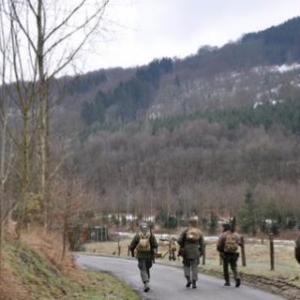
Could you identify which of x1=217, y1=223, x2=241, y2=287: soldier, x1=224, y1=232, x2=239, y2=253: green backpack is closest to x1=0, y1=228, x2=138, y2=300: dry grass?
x1=217, y1=223, x2=241, y2=287: soldier

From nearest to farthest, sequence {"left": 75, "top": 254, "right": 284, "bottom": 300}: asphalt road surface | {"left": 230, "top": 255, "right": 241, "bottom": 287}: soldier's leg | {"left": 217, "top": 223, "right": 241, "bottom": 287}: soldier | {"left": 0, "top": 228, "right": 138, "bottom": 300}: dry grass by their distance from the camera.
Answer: {"left": 0, "top": 228, "right": 138, "bottom": 300}: dry grass → {"left": 75, "top": 254, "right": 284, "bottom": 300}: asphalt road surface → {"left": 230, "top": 255, "right": 241, "bottom": 287}: soldier's leg → {"left": 217, "top": 223, "right": 241, "bottom": 287}: soldier

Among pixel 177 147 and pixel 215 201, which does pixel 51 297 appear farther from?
pixel 177 147

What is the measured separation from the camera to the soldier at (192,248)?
15328 mm

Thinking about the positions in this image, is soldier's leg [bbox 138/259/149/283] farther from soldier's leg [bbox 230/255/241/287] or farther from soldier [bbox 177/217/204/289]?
soldier's leg [bbox 230/255/241/287]

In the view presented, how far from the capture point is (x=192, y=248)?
15430 millimetres

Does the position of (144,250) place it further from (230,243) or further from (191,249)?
(230,243)

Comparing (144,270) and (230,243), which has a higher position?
(230,243)

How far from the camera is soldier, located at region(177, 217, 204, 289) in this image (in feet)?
50.3

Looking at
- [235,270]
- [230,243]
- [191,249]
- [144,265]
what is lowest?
[235,270]

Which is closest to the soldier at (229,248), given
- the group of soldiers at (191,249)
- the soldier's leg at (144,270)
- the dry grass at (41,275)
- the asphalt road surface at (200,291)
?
the group of soldiers at (191,249)

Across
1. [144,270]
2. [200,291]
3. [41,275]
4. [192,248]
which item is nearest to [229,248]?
[192,248]

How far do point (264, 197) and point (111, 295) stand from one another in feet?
294

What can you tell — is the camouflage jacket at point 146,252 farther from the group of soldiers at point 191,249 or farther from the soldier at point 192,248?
the soldier at point 192,248

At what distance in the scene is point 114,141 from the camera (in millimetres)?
198625
